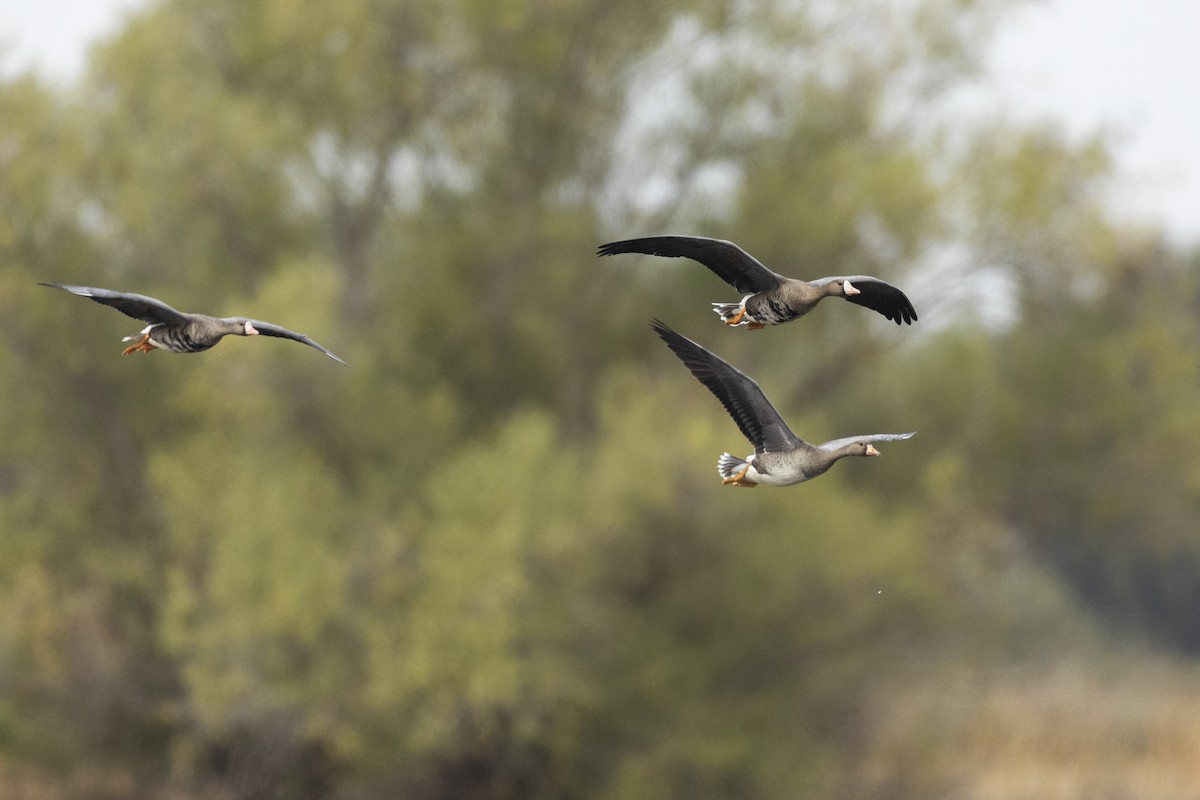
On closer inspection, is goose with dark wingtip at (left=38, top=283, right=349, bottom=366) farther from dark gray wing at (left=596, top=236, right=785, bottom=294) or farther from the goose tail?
the goose tail

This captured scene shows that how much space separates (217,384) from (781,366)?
9.17m

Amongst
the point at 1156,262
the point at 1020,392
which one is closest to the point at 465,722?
the point at 1020,392

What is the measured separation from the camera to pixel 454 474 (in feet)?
80.6

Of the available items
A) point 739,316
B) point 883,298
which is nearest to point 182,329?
point 739,316

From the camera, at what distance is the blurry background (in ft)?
77.6

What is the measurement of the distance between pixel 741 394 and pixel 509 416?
1838 centimetres

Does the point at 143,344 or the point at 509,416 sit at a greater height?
the point at 509,416

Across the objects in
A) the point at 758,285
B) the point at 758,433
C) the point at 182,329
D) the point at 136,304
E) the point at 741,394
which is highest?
the point at 758,285

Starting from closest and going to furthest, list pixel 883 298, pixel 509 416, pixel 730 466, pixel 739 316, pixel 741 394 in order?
pixel 739 316 < pixel 741 394 < pixel 883 298 < pixel 730 466 < pixel 509 416

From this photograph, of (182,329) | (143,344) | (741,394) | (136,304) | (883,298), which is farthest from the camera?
(883,298)

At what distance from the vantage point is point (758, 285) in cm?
882

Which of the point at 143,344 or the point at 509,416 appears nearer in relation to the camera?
the point at 143,344

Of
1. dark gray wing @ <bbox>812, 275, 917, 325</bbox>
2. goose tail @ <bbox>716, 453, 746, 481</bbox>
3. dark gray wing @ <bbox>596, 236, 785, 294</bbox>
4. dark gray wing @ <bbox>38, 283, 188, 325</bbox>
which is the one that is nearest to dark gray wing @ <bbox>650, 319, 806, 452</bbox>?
goose tail @ <bbox>716, 453, 746, 481</bbox>

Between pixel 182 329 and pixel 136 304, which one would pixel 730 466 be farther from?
pixel 136 304
